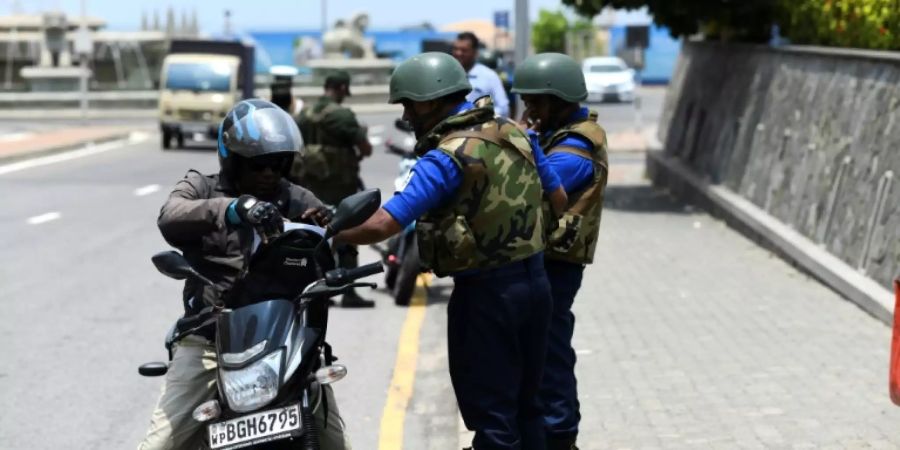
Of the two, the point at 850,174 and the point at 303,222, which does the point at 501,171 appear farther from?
the point at 850,174

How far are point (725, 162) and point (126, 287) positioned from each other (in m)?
8.41

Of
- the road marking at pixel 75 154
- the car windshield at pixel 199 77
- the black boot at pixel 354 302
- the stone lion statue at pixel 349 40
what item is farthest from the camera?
the stone lion statue at pixel 349 40

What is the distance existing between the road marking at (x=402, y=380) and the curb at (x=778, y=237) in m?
3.02

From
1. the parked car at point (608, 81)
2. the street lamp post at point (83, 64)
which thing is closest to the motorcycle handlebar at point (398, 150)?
the street lamp post at point (83, 64)

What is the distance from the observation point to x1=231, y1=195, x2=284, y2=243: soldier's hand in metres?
4.85

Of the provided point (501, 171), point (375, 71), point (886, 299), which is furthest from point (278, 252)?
point (375, 71)

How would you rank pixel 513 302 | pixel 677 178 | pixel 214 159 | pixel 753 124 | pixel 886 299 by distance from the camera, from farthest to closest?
pixel 214 159 < pixel 677 178 < pixel 753 124 < pixel 886 299 < pixel 513 302

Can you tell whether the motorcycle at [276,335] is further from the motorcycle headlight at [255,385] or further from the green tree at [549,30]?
the green tree at [549,30]

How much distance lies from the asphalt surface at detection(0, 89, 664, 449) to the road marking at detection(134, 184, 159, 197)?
5.86 ft

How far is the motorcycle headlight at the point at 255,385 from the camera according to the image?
16.0 ft

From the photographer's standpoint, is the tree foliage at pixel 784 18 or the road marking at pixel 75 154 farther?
the road marking at pixel 75 154

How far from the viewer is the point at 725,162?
63.6 feet

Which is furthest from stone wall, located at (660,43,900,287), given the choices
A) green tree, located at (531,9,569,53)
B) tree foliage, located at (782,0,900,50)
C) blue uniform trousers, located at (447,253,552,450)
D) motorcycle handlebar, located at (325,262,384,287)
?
green tree, located at (531,9,569,53)

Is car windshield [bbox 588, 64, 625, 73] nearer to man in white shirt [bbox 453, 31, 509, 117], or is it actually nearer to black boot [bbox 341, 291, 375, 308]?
man in white shirt [bbox 453, 31, 509, 117]
